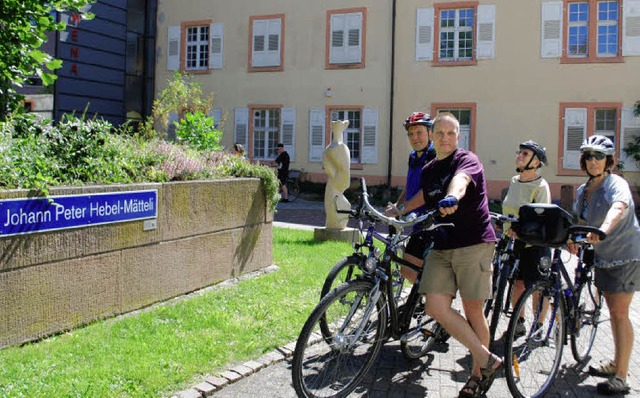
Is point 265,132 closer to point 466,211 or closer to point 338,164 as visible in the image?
point 338,164

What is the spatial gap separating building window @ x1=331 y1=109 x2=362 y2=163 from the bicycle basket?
1831cm

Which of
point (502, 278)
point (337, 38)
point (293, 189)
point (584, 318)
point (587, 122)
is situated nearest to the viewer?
point (502, 278)

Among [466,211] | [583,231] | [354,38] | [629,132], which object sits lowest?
[583,231]

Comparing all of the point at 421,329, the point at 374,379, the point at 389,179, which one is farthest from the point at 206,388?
the point at 389,179

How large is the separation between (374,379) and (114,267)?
2402 millimetres

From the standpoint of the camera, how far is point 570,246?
184 inches

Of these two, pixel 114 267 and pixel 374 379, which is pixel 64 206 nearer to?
pixel 114 267

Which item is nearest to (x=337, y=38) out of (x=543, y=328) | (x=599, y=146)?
(x=599, y=146)

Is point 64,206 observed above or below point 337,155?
below

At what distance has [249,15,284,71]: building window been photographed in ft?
77.8

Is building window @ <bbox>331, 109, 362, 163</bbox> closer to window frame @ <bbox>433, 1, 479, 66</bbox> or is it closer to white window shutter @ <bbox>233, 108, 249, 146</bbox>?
window frame @ <bbox>433, 1, 479, 66</bbox>

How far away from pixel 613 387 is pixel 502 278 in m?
1.01

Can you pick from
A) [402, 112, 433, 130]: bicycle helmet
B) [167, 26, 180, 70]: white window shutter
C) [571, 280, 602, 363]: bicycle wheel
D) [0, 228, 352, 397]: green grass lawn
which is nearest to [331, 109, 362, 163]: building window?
[167, 26, 180, 70]: white window shutter

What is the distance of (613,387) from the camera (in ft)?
14.3
